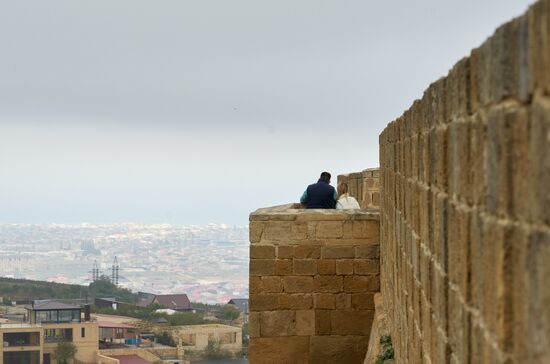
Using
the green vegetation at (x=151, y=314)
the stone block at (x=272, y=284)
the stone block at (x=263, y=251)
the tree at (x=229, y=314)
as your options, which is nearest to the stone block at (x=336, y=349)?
the stone block at (x=272, y=284)

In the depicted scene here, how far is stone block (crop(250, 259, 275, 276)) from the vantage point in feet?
40.2

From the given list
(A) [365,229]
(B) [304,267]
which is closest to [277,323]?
(B) [304,267]

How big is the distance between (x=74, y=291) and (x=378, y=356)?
82.4m

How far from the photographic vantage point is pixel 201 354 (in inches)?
2425

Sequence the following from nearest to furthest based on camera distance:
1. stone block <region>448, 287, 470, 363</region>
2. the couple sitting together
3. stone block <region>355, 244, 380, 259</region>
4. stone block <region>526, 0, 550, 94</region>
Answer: stone block <region>526, 0, 550, 94</region>
stone block <region>448, 287, 470, 363</region>
stone block <region>355, 244, 380, 259</region>
the couple sitting together

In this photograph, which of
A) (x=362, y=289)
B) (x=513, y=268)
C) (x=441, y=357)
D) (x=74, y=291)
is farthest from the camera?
(x=74, y=291)

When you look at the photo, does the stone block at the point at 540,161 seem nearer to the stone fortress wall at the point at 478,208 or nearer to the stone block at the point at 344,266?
the stone fortress wall at the point at 478,208

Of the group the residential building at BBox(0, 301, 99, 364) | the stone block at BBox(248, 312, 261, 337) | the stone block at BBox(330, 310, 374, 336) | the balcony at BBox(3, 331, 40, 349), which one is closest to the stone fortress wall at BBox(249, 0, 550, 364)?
the stone block at BBox(330, 310, 374, 336)

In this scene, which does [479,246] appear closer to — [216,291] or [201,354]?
[201,354]

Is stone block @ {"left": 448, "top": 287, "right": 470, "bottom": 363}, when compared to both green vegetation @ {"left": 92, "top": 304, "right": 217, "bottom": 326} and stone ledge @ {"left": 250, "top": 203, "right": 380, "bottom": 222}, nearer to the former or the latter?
stone ledge @ {"left": 250, "top": 203, "right": 380, "bottom": 222}

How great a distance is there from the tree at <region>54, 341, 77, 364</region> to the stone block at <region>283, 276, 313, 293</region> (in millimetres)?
45439

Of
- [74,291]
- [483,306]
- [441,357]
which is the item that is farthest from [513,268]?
[74,291]

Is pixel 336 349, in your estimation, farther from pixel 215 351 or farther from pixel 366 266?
pixel 215 351

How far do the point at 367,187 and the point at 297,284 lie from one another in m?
4.51
